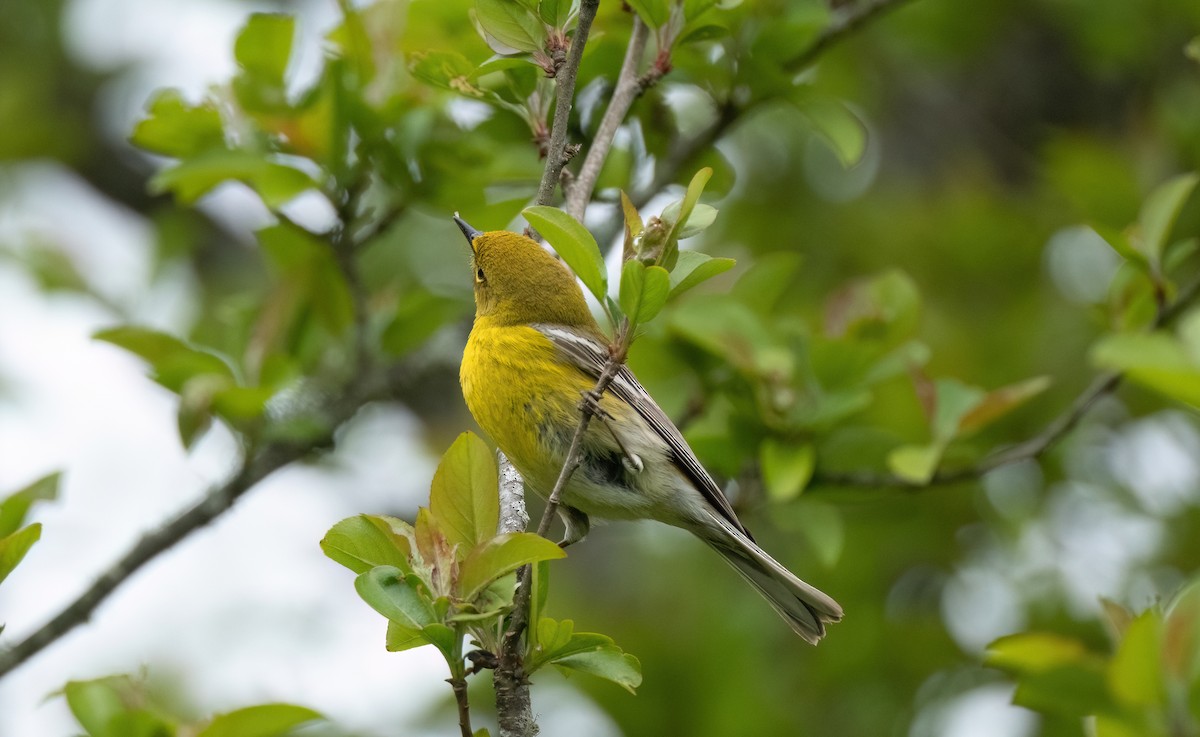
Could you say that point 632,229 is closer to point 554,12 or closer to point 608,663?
point 554,12

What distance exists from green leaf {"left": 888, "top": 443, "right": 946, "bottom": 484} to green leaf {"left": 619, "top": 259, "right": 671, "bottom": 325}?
5.71 feet

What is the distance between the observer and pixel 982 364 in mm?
6324

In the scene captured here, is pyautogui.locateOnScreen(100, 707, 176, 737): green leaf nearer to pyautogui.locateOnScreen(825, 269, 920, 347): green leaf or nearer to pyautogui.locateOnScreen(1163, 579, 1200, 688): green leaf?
pyautogui.locateOnScreen(1163, 579, 1200, 688): green leaf

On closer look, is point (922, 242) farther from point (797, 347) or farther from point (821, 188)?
point (797, 347)

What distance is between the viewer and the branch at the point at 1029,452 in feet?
14.4

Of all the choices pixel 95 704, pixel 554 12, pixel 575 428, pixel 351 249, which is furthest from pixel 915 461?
pixel 95 704

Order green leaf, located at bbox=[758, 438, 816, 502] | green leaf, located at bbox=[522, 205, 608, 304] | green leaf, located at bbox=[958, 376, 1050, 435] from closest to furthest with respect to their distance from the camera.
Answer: green leaf, located at bbox=[522, 205, 608, 304] < green leaf, located at bbox=[758, 438, 816, 502] < green leaf, located at bbox=[958, 376, 1050, 435]

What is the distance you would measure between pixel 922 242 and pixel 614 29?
11.4ft

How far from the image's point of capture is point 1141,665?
2.26m

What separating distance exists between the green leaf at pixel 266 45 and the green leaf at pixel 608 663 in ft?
8.87

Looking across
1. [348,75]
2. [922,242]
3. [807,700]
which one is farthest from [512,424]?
[922,242]

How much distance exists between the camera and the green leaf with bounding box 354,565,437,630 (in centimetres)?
267

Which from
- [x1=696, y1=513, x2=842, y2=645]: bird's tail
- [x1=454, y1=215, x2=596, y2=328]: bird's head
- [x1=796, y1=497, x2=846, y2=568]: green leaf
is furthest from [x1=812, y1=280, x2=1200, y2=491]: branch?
[x1=454, y1=215, x2=596, y2=328]: bird's head

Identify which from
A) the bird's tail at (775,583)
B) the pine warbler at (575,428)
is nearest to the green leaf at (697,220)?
the pine warbler at (575,428)
